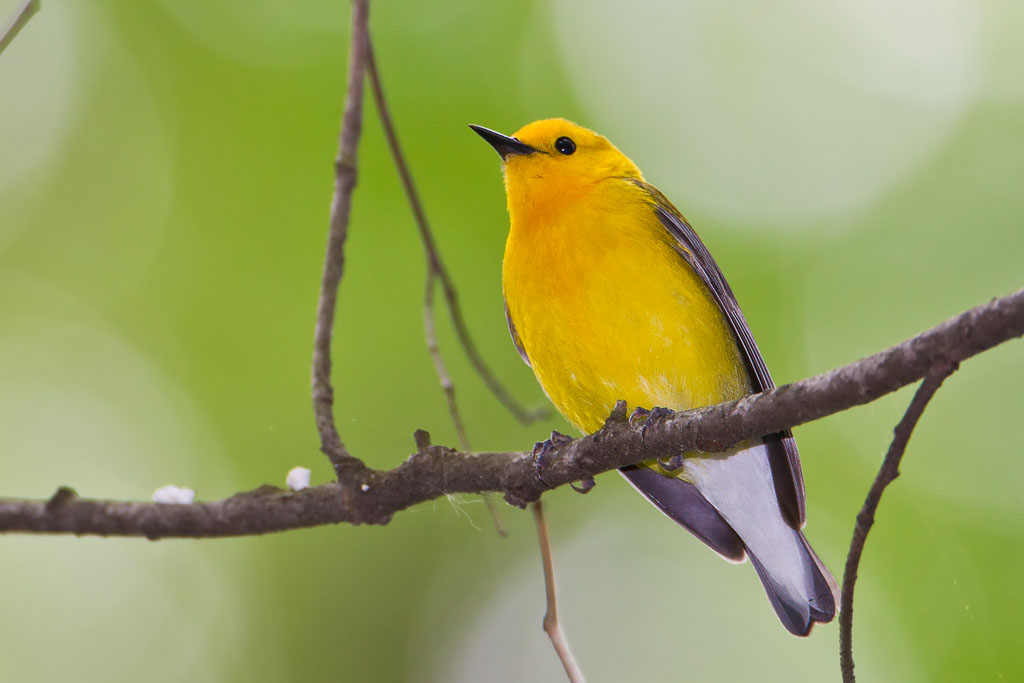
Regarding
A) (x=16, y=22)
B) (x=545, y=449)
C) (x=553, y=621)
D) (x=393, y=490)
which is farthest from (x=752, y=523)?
(x=16, y=22)

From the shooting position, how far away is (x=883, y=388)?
2309 millimetres

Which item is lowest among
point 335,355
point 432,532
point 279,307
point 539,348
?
point 432,532

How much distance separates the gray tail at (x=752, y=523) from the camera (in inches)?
172

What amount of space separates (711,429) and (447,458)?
1021mm

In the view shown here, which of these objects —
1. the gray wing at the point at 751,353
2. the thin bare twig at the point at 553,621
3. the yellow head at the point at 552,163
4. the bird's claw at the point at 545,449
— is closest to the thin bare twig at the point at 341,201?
the bird's claw at the point at 545,449

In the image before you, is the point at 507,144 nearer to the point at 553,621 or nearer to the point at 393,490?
the point at 393,490

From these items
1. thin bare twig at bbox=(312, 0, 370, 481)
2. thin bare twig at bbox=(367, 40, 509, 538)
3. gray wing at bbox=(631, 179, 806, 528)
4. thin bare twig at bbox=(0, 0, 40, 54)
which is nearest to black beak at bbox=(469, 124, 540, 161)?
gray wing at bbox=(631, 179, 806, 528)

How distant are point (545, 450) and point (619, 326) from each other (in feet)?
2.43

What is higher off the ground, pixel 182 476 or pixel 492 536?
pixel 182 476

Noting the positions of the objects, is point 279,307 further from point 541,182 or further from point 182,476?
point 541,182

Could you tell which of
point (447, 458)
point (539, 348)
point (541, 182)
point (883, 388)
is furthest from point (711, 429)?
point (541, 182)

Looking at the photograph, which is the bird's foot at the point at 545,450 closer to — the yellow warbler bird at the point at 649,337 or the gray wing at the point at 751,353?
the yellow warbler bird at the point at 649,337

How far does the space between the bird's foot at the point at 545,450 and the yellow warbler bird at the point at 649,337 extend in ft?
1.24

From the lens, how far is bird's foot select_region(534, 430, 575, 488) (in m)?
3.24
